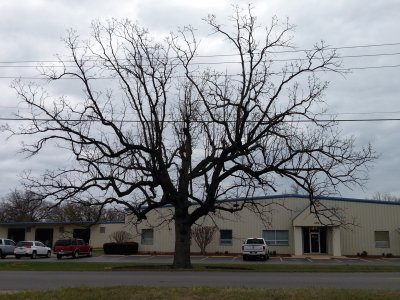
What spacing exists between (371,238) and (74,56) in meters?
34.8

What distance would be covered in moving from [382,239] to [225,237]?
15.5m

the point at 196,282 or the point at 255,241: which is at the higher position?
the point at 255,241

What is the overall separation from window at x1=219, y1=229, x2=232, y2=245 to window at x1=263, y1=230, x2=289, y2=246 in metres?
3.60

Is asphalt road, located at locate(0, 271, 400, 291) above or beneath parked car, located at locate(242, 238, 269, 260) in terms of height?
beneath

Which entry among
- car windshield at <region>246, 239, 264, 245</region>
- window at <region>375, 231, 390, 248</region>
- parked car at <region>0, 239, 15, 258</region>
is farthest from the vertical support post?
parked car at <region>0, 239, 15, 258</region>

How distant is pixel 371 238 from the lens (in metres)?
49.4

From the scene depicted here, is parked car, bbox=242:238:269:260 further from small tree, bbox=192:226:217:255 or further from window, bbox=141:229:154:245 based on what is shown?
window, bbox=141:229:154:245

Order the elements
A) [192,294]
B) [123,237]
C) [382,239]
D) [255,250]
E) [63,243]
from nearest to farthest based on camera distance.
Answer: [192,294] < [255,250] < [63,243] < [382,239] < [123,237]

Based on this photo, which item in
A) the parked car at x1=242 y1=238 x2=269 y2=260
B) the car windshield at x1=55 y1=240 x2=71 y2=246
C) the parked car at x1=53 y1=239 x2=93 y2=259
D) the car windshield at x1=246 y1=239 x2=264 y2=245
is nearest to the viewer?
the parked car at x1=242 y1=238 x2=269 y2=260

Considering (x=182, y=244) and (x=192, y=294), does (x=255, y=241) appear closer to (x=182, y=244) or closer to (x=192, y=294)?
(x=182, y=244)

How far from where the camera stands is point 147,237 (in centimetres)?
5450

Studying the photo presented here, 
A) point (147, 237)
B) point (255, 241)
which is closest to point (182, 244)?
point (255, 241)

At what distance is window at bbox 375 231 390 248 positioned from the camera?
49406mm

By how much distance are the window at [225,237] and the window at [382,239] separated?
14.5 m
